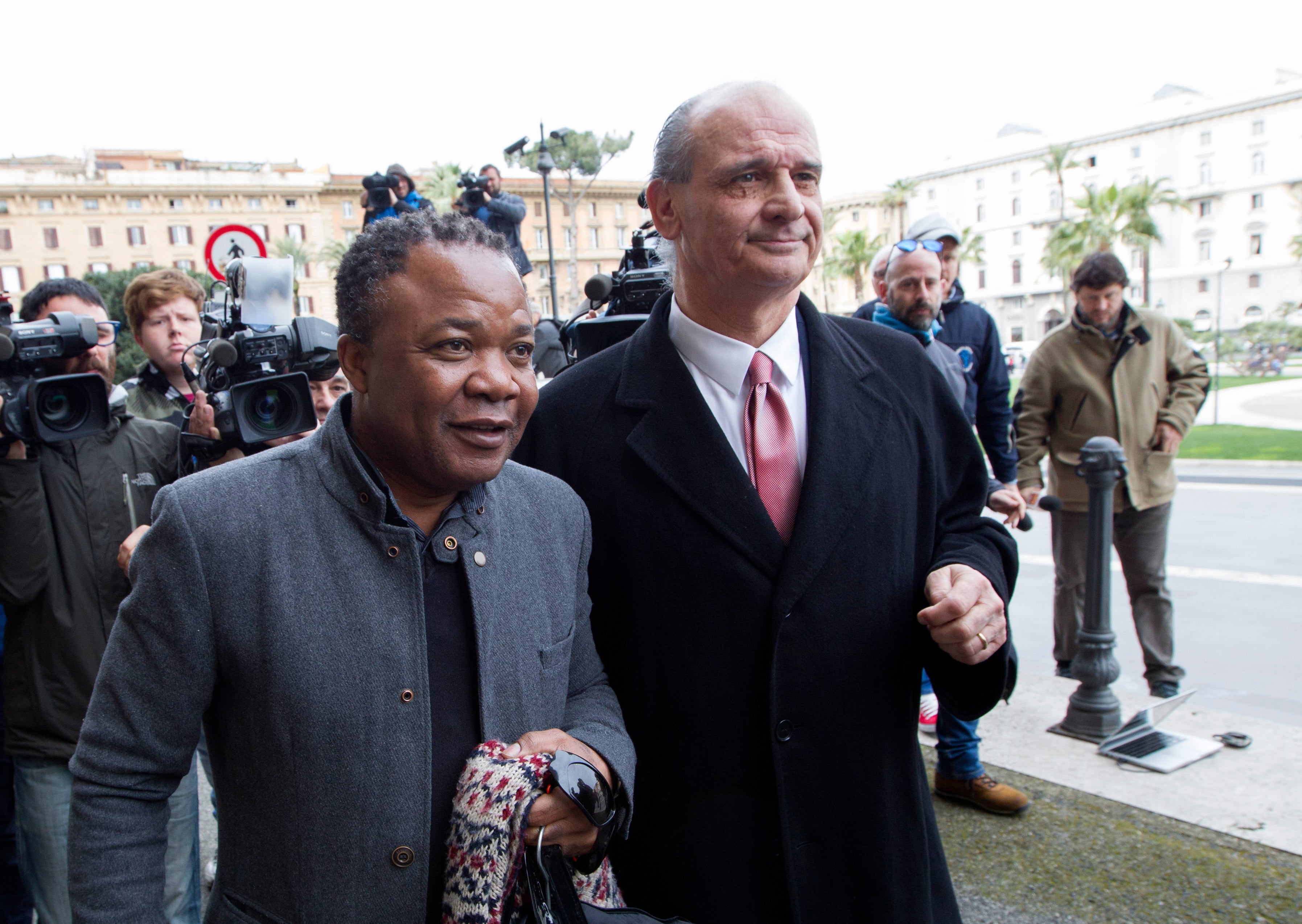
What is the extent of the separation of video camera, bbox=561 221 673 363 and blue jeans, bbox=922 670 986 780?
6.04 ft

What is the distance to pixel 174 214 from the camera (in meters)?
61.5

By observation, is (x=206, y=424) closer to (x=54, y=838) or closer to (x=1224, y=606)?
(x=54, y=838)

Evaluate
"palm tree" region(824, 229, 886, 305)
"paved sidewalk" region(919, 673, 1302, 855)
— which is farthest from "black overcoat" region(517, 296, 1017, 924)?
"palm tree" region(824, 229, 886, 305)

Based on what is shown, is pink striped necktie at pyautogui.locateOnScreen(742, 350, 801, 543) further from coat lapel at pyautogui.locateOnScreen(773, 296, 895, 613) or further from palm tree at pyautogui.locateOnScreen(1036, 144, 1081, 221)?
palm tree at pyautogui.locateOnScreen(1036, 144, 1081, 221)

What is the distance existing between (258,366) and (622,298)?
1.40 meters

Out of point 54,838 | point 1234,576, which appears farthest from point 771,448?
point 1234,576

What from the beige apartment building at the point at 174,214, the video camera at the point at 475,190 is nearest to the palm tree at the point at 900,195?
the beige apartment building at the point at 174,214

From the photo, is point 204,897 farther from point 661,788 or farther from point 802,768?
point 802,768

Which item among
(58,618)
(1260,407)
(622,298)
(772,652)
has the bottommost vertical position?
(1260,407)

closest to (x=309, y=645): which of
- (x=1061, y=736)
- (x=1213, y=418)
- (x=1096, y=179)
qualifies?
(x=1061, y=736)

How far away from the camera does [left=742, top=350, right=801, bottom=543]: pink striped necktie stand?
72.4 inches

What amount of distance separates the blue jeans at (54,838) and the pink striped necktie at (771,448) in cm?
192

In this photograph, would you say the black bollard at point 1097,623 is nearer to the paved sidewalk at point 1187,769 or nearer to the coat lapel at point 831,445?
the paved sidewalk at point 1187,769

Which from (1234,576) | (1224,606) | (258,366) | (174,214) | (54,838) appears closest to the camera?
(54,838)
